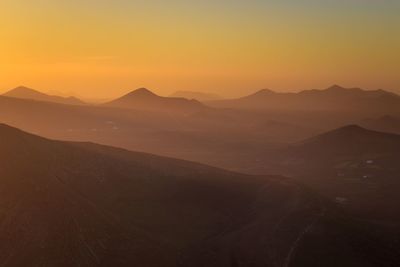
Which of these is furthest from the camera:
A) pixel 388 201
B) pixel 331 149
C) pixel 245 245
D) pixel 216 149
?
pixel 216 149

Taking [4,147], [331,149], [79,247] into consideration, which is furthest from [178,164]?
[331,149]

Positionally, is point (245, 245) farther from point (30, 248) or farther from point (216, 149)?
point (216, 149)

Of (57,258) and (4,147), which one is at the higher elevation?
(4,147)

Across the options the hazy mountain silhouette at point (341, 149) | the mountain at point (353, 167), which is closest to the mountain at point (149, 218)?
the mountain at point (353, 167)

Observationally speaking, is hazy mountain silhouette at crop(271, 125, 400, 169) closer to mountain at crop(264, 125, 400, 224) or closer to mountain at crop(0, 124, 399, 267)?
mountain at crop(264, 125, 400, 224)

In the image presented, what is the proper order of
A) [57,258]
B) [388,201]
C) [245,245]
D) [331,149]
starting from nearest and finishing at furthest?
[57,258] → [245,245] → [388,201] → [331,149]

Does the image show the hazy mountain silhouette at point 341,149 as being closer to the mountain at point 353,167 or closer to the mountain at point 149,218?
the mountain at point 353,167

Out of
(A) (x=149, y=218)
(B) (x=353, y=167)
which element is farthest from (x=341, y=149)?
(A) (x=149, y=218)

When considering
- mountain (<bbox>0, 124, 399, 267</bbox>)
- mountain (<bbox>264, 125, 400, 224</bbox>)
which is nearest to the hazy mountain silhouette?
mountain (<bbox>264, 125, 400, 224</bbox>)
